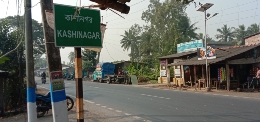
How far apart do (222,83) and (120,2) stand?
18.6 meters

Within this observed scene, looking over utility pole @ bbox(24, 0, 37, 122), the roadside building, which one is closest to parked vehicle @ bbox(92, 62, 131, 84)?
the roadside building

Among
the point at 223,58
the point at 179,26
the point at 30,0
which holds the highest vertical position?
the point at 179,26

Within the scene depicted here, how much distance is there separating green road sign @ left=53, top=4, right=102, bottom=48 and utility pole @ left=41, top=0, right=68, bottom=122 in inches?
48.2

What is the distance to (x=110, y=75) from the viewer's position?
3388 centimetres

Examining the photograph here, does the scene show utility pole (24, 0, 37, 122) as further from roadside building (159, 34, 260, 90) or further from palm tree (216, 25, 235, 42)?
palm tree (216, 25, 235, 42)

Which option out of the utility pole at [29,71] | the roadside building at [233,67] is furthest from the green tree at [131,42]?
the utility pole at [29,71]

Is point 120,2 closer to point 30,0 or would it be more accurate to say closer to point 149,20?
point 30,0

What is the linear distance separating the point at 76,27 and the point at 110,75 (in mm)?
29904

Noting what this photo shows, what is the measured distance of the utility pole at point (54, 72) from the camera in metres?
4.82

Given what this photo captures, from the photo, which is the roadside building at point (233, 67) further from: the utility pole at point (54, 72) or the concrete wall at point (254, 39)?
the utility pole at point (54, 72)

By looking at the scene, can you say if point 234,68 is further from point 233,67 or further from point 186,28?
point 186,28

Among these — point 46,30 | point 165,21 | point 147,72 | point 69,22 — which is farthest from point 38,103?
point 165,21

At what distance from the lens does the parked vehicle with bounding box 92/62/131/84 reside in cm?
3262

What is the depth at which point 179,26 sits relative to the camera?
163ft
